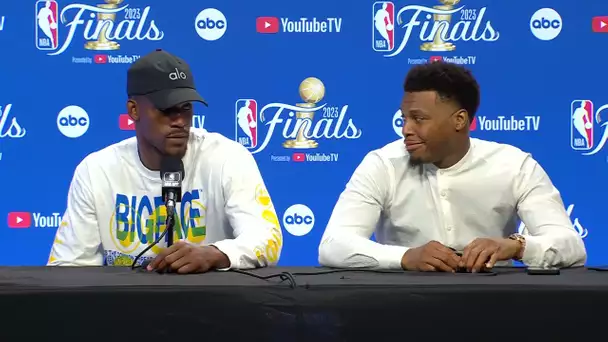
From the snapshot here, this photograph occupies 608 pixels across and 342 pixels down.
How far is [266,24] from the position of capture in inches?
156

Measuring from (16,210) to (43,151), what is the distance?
0.30 meters

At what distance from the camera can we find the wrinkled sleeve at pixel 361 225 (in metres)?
2.17

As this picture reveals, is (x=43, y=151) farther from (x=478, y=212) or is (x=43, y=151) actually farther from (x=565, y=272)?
(x=565, y=272)

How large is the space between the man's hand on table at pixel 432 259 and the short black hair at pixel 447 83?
Answer: 67 centimetres

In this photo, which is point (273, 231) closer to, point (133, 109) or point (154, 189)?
point (154, 189)

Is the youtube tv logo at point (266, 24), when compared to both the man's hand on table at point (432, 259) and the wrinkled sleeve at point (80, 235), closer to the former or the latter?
the wrinkled sleeve at point (80, 235)

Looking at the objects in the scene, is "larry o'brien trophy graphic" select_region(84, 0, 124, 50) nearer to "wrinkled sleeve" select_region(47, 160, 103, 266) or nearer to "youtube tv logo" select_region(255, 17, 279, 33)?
"youtube tv logo" select_region(255, 17, 279, 33)

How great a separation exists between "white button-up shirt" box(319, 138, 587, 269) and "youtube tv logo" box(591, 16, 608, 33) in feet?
5.13

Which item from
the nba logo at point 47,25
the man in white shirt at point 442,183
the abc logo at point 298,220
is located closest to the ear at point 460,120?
the man in white shirt at point 442,183

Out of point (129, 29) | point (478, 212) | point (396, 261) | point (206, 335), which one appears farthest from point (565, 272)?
point (129, 29)

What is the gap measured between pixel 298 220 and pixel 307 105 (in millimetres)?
531

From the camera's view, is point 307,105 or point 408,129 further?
point 307,105

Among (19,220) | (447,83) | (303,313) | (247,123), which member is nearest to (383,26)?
(247,123)

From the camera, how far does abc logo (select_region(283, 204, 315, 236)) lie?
3965mm
